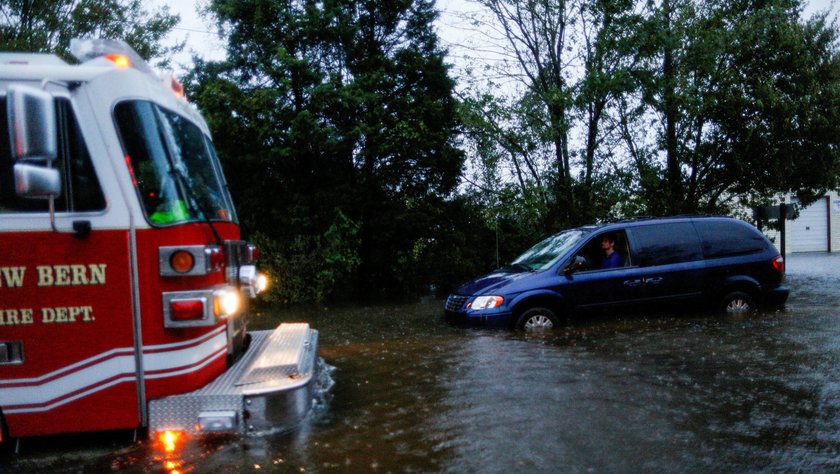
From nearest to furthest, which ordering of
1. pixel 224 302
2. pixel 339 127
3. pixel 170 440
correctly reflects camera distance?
pixel 170 440
pixel 224 302
pixel 339 127

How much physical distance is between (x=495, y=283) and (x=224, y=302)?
5.53 metres

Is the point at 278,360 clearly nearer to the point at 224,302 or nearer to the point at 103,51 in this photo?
the point at 224,302

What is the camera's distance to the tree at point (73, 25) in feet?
52.4

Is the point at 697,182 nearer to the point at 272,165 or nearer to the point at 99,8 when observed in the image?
the point at 272,165

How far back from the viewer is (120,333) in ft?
12.9

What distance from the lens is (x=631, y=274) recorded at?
9.53 metres

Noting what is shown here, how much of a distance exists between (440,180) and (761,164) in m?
7.99

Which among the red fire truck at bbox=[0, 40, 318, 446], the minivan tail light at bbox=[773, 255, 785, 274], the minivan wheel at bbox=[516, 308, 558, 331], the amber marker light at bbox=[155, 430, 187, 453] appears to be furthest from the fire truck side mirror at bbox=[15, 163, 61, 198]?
the minivan tail light at bbox=[773, 255, 785, 274]

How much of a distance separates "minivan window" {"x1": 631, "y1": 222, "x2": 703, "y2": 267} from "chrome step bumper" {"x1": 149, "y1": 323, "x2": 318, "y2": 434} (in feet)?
20.8

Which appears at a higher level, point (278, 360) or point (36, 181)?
point (36, 181)

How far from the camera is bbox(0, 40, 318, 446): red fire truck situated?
12.6 feet

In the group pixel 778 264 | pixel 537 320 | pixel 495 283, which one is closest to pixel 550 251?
pixel 495 283

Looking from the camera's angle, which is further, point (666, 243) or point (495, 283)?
point (666, 243)

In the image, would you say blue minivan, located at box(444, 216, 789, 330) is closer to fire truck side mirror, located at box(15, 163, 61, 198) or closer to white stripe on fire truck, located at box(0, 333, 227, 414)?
white stripe on fire truck, located at box(0, 333, 227, 414)
